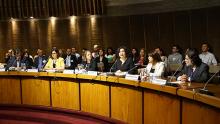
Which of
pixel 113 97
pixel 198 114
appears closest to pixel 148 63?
pixel 113 97

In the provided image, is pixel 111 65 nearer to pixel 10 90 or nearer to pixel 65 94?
pixel 65 94

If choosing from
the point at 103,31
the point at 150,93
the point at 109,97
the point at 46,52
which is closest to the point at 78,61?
the point at 103,31

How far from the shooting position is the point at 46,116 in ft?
17.3

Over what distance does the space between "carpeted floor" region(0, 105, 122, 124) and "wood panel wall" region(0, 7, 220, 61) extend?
4366 mm

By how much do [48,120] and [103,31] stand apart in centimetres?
557

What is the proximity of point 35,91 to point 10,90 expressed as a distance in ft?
1.89

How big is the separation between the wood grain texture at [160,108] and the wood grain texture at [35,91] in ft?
7.51

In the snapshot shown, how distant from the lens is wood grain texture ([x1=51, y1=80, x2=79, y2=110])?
5360mm

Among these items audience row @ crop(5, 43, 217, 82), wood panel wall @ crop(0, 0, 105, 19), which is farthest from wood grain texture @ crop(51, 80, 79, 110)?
wood panel wall @ crop(0, 0, 105, 19)

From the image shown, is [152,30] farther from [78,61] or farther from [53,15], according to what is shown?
[53,15]

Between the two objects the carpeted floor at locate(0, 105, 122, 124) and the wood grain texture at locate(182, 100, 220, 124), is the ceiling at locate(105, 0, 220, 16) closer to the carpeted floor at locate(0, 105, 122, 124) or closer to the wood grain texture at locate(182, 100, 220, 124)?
the carpeted floor at locate(0, 105, 122, 124)

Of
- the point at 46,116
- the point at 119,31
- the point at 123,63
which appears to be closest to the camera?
the point at 46,116

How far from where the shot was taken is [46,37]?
10.8 m

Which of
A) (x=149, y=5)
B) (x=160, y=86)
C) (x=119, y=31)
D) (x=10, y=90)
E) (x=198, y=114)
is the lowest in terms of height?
(x=10, y=90)
